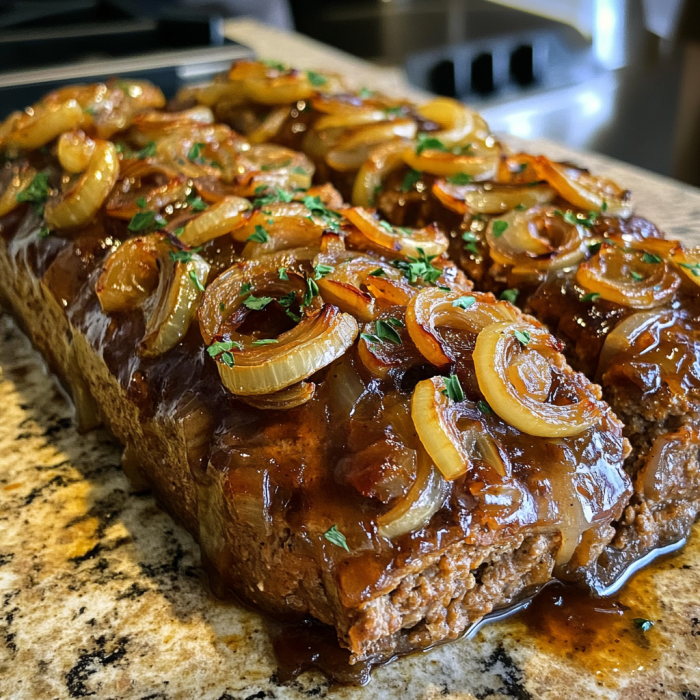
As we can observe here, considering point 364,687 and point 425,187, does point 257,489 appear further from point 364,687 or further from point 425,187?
point 425,187

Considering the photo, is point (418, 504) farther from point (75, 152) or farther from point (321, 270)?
point (75, 152)

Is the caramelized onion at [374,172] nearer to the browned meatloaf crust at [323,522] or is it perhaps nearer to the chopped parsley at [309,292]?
the chopped parsley at [309,292]

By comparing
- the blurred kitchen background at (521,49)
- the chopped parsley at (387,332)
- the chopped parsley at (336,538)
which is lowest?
the blurred kitchen background at (521,49)

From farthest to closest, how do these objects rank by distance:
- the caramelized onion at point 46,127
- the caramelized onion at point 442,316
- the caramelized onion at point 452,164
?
the caramelized onion at point 46,127, the caramelized onion at point 452,164, the caramelized onion at point 442,316

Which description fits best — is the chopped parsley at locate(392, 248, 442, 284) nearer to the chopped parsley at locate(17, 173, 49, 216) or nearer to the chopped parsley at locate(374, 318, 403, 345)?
the chopped parsley at locate(374, 318, 403, 345)

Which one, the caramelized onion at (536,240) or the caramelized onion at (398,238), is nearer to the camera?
the caramelized onion at (398,238)

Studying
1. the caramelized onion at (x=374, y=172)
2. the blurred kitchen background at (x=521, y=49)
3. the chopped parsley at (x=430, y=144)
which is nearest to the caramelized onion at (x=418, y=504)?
the caramelized onion at (x=374, y=172)

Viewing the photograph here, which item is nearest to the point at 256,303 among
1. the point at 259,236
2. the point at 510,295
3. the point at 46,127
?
the point at 259,236
